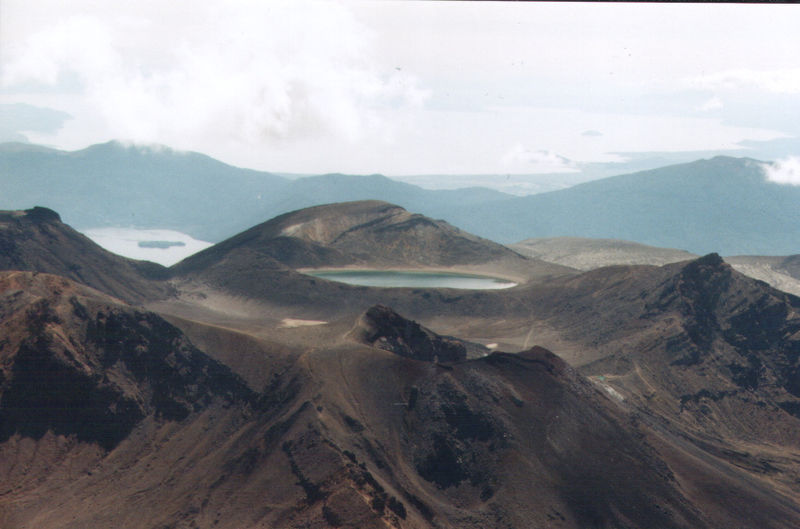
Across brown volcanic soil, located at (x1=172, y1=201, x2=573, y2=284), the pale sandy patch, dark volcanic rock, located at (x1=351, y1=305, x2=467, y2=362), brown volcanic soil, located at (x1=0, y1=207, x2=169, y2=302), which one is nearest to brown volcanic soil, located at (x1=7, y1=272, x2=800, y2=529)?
dark volcanic rock, located at (x1=351, y1=305, x2=467, y2=362)

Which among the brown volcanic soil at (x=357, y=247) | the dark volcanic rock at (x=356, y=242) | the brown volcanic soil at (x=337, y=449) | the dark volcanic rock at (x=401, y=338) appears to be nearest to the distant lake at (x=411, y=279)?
the brown volcanic soil at (x=357, y=247)

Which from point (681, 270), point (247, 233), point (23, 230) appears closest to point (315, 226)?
point (247, 233)

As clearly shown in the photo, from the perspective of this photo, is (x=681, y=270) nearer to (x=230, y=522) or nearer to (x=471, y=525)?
(x=471, y=525)

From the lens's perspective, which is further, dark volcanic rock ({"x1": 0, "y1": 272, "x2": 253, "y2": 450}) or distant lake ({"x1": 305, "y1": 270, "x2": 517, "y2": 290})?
distant lake ({"x1": 305, "y1": 270, "x2": 517, "y2": 290})

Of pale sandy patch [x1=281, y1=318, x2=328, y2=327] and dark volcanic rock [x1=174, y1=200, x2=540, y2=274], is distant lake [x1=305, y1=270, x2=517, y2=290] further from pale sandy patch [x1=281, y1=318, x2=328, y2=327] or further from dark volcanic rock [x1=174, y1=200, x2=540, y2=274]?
pale sandy patch [x1=281, y1=318, x2=328, y2=327]

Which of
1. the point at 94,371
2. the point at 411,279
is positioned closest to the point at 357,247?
the point at 411,279

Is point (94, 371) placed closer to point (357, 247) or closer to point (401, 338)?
point (401, 338)
